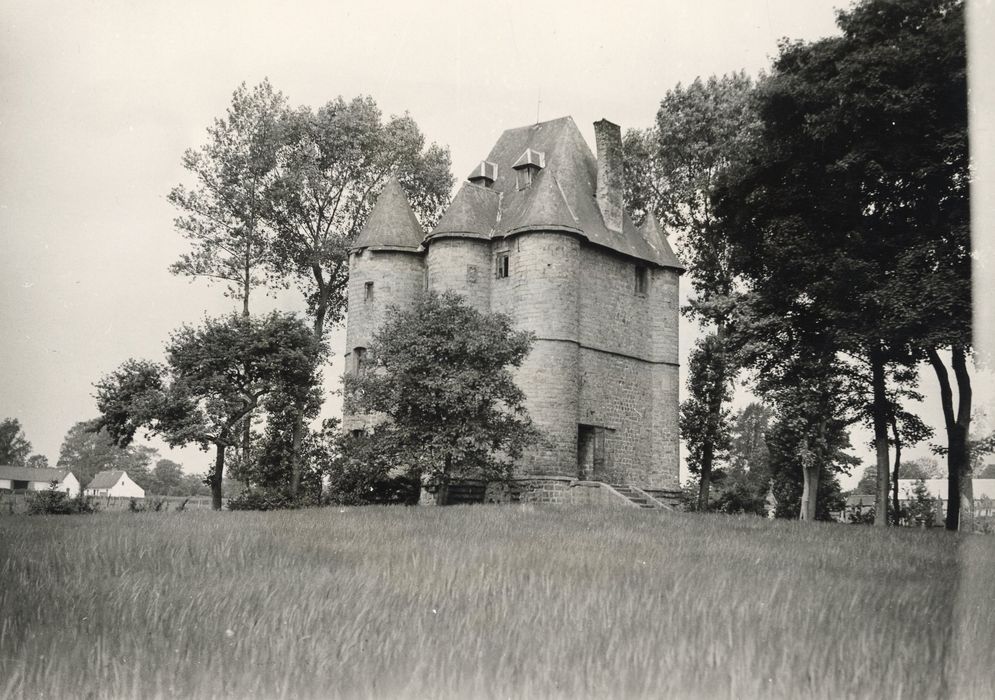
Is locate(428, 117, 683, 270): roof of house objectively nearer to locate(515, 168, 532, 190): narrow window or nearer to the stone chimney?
locate(515, 168, 532, 190): narrow window

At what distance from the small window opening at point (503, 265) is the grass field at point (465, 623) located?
22.8 meters

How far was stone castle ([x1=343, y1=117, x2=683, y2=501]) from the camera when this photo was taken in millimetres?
29953

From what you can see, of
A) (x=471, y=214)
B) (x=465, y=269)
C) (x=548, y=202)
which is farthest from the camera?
(x=471, y=214)

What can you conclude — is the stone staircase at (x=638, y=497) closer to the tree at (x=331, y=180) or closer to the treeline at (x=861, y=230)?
the treeline at (x=861, y=230)

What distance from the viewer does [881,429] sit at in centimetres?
2070

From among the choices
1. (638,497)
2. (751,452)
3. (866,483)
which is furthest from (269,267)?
(866,483)

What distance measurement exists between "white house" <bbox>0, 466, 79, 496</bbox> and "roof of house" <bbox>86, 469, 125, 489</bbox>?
1.68 metres

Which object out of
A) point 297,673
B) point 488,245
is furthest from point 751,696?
point 488,245

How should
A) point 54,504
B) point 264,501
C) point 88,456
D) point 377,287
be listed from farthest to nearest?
point 88,456
point 377,287
point 264,501
point 54,504

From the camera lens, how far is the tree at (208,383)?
90.9 feet

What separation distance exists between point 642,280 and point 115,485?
6945 cm

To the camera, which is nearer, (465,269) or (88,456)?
(465,269)

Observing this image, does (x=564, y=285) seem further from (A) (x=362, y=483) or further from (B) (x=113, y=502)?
(B) (x=113, y=502)

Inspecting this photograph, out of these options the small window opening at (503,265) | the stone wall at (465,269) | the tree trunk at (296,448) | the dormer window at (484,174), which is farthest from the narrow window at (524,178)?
the tree trunk at (296,448)
